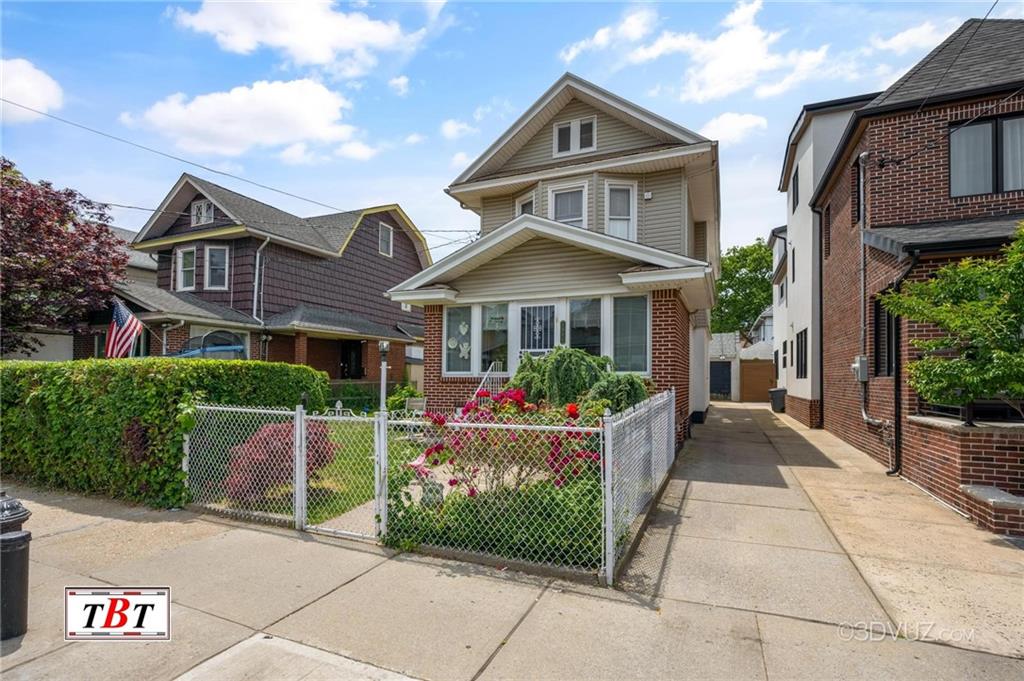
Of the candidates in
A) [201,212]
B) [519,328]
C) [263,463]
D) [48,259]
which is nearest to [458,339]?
[519,328]

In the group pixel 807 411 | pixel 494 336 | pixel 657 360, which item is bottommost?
pixel 807 411

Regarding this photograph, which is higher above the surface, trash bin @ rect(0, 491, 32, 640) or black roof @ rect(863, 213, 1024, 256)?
black roof @ rect(863, 213, 1024, 256)

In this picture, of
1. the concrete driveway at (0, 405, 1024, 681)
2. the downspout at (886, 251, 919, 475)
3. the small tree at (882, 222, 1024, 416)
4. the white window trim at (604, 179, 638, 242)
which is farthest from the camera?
the white window trim at (604, 179, 638, 242)

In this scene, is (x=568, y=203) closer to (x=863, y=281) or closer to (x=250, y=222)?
(x=863, y=281)

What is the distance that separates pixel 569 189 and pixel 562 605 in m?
10.0

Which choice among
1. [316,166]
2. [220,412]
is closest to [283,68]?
[316,166]

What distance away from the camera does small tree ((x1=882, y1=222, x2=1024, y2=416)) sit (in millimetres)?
5102

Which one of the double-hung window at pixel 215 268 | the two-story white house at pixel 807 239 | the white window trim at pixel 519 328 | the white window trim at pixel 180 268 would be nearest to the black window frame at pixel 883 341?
the white window trim at pixel 519 328

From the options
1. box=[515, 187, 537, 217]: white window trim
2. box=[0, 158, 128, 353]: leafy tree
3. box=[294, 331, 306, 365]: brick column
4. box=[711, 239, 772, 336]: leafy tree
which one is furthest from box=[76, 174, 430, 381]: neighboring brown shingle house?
box=[711, 239, 772, 336]: leafy tree

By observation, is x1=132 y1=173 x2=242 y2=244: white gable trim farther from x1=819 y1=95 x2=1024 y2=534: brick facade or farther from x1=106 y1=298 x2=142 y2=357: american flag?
x1=819 y1=95 x2=1024 y2=534: brick facade

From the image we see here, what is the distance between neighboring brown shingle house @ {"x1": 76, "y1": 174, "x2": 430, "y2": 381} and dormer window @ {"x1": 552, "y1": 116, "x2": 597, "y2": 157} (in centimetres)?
998

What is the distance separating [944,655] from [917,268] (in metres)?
5.87

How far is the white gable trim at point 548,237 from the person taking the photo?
878cm

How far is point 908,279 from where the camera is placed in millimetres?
7039
